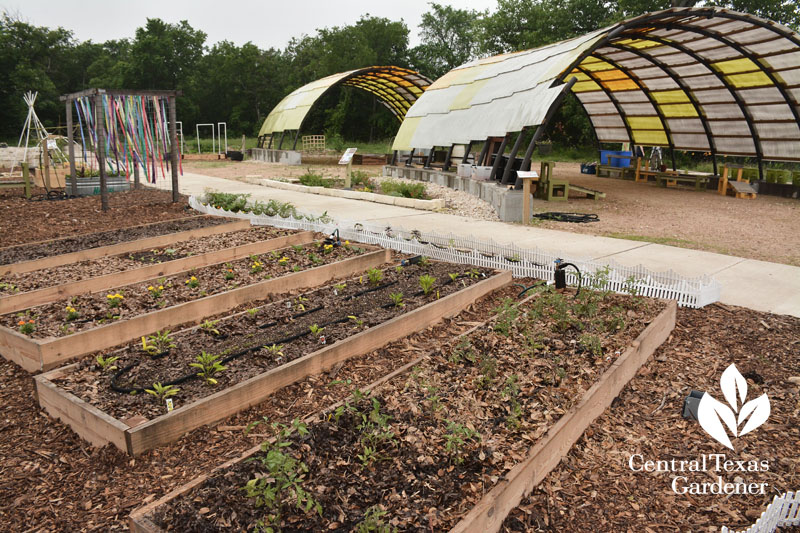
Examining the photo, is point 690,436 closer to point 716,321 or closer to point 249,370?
point 716,321

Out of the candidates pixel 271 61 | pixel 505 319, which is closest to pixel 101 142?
pixel 505 319

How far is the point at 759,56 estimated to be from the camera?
49.8 ft

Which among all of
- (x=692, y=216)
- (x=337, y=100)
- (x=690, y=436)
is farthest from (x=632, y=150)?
(x=337, y=100)

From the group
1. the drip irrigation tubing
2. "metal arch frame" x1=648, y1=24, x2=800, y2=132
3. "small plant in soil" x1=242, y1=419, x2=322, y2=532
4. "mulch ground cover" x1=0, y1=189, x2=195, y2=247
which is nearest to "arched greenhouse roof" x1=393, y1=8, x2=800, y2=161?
"metal arch frame" x1=648, y1=24, x2=800, y2=132

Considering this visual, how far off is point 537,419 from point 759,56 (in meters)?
16.0

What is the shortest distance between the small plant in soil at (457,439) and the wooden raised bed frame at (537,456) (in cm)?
29

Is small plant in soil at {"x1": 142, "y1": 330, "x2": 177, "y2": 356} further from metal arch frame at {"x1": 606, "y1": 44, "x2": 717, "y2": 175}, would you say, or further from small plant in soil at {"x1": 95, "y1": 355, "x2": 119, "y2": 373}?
metal arch frame at {"x1": 606, "y1": 44, "x2": 717, "y2": 175}

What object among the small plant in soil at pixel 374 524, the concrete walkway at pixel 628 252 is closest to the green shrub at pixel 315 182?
the concrete walkway at pixel 628 252

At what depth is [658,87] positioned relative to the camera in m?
18.7

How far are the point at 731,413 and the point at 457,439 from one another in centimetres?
211

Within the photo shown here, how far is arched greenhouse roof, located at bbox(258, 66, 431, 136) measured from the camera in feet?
84.6

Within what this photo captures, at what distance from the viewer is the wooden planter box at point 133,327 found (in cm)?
451

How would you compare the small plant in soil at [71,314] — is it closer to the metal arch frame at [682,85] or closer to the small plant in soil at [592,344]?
the small plant in soil at [592,344]

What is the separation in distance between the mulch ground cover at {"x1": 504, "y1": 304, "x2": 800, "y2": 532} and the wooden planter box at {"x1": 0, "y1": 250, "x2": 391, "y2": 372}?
3669 millimetres
